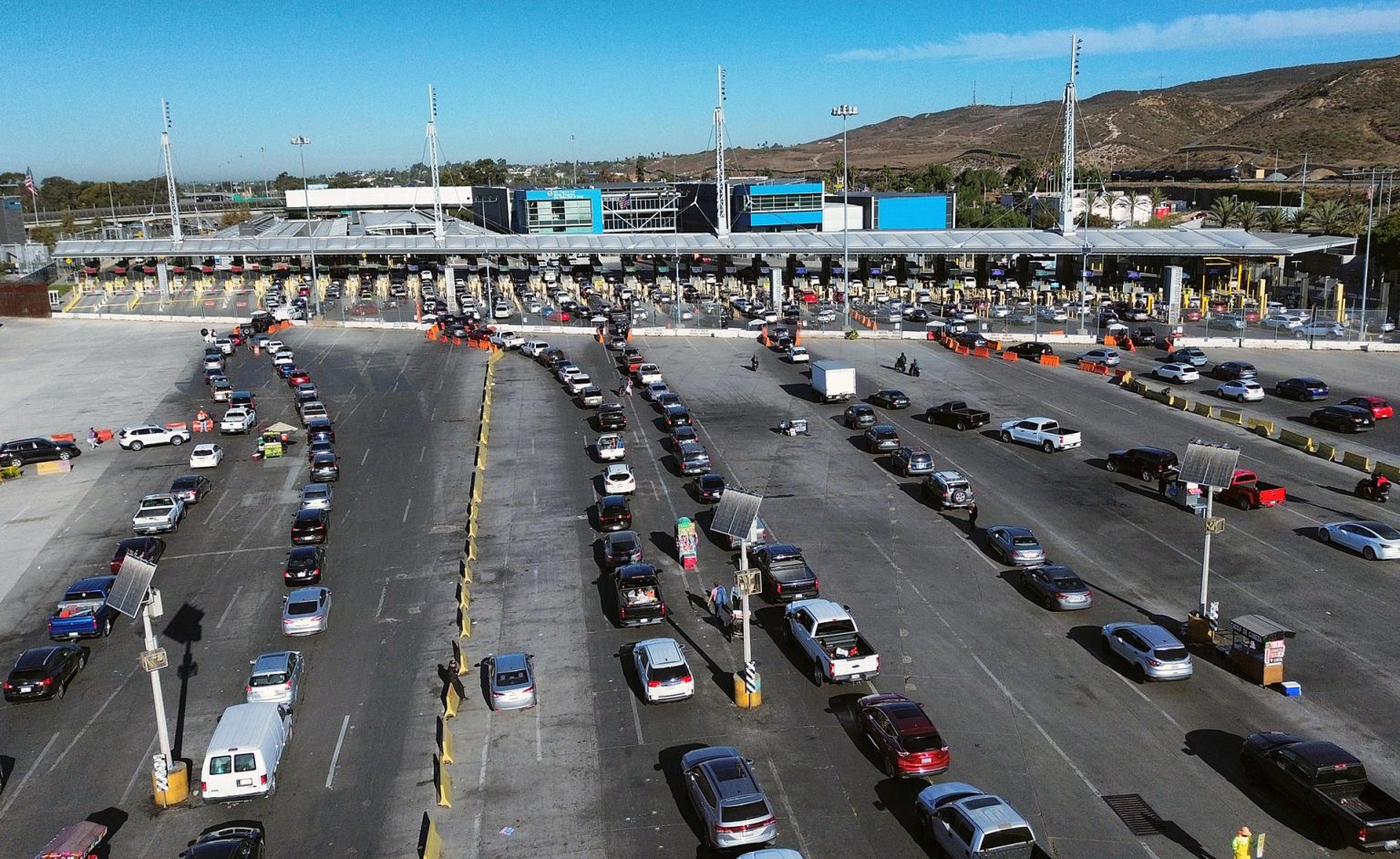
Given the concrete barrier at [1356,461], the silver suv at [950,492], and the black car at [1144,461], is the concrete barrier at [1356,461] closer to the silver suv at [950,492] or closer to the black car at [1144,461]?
the black car at [1144,461]

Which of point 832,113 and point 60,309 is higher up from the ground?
point 832,113

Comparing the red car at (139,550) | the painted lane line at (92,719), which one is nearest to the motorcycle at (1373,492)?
the painted lane line at (92,719)

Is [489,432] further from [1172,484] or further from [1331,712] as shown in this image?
[1331,712]

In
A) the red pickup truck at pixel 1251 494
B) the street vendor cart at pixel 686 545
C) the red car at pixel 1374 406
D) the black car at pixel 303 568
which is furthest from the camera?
the red car at pixel 1374 406

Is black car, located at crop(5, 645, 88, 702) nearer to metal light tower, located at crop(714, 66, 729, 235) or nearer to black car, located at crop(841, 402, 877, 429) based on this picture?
black car, located at crop(841, 402, 877, 429)

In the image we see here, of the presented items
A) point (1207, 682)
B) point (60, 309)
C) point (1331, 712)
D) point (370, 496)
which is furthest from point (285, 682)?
point (60, 309)

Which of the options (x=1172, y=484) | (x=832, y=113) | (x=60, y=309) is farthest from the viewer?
(x=60, y=309)
